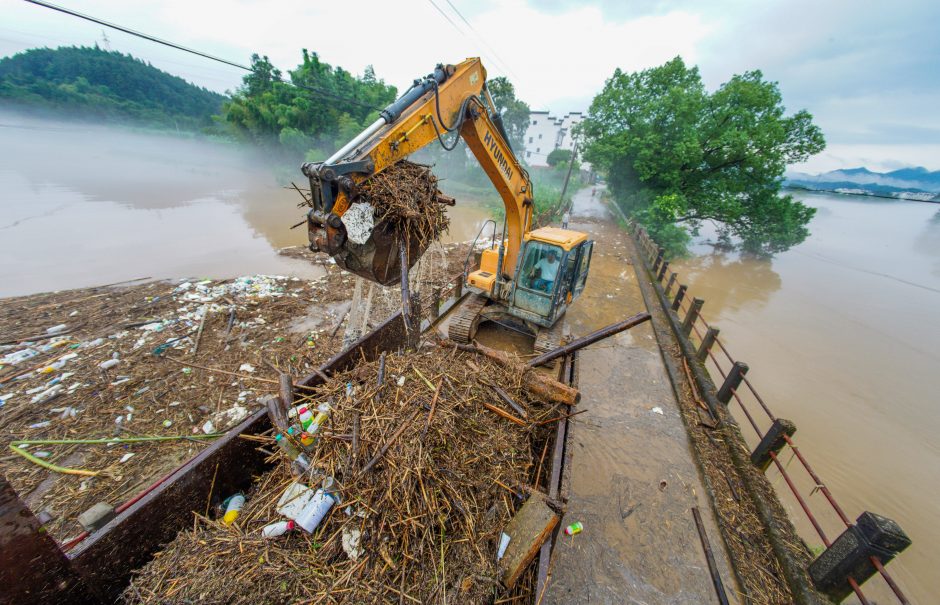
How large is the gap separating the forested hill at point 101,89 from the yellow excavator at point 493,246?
230 feet

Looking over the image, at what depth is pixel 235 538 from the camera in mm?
1834

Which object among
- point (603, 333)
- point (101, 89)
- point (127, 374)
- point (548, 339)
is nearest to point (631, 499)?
point (603, 333)

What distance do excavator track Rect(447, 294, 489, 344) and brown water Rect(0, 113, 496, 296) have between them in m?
6.38

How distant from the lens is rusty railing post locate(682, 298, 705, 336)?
670cm

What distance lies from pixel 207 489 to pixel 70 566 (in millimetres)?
612

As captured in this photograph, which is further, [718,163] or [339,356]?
[718,163]

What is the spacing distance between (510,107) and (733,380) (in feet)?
127

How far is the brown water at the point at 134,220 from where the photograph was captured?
955 cm

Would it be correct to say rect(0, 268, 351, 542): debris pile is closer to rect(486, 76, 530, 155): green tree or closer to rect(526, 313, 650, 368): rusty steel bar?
rect(526, 313, 650, 368): rusty steel bar

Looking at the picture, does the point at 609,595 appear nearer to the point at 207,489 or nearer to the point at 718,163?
the point at 207,489

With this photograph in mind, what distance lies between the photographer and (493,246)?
666 centimetres

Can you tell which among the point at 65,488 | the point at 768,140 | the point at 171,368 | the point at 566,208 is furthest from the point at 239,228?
the point at 768,140

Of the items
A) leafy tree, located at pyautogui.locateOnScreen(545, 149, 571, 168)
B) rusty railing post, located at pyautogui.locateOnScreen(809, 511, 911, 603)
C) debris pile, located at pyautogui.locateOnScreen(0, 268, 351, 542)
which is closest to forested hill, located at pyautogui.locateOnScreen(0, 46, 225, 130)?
leafy tree, located at pyautogui.locateOnScreen(545, 149, 571, 168)

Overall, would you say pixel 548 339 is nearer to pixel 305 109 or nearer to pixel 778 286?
pixel 778 286
